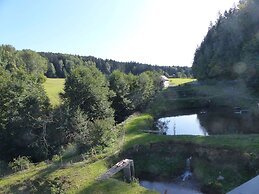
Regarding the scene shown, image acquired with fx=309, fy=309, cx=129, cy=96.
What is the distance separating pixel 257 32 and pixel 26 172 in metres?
63.8

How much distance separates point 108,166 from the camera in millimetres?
25250

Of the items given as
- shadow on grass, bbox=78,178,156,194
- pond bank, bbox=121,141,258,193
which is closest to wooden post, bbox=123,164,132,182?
shadow on grass, bbox=78,178,156,194

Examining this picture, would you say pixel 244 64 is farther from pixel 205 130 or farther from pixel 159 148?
pixel 159 148

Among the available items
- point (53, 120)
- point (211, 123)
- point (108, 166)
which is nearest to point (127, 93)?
point (211, 123)

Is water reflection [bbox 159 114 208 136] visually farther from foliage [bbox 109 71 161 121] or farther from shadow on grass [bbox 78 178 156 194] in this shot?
shadow on grass [bbox 78 178 156 194]

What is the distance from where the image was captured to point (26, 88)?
36969 millimetres

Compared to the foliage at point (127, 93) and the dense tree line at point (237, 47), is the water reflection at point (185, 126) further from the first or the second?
the dense tree line at point (237, 47)

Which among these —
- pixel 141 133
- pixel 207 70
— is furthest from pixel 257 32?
pixel 141 133

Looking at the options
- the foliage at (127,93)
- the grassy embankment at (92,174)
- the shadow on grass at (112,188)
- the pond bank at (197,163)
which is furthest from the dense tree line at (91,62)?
the shadow on grass at (112,188)

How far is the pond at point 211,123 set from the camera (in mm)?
38181

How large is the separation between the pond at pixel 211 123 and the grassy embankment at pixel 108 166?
9039 mm

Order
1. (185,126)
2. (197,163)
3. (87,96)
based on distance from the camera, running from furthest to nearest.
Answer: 1. (185,126)
2. (87,96)
3. (197,163)

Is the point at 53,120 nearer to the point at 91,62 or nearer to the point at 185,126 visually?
the point at 185,126

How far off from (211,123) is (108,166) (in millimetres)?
23221
